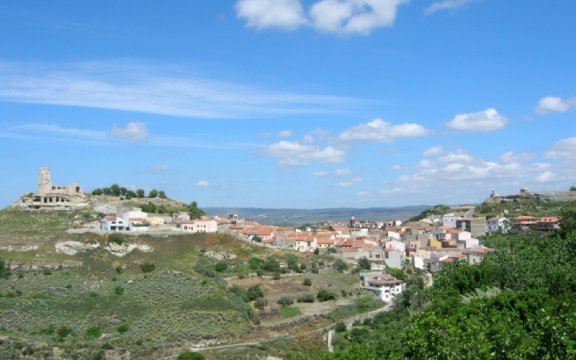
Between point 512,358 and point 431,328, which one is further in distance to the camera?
point 431,328

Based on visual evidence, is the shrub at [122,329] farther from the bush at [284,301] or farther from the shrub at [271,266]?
the shrub at [271,266]

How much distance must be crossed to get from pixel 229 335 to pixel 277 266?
17.5 m

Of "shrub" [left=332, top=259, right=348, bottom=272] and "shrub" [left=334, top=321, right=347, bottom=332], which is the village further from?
"shrub" [left=334, top=321, right=347, bottom=332]

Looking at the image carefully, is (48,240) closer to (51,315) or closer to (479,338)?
(51,315)

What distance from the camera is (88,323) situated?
42.1 m

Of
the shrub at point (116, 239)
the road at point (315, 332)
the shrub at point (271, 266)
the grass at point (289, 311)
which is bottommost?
the road at point (315, 332)

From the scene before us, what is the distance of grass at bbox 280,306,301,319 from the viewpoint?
48.4 m

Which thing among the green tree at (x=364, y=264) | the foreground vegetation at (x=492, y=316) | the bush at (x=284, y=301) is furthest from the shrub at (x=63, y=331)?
the green tree at (x=364, y=264)

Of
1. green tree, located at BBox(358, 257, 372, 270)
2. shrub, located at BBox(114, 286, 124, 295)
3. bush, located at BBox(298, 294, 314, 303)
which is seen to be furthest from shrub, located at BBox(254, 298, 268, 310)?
green tree, located at BBox(358, 257, 372, 270)

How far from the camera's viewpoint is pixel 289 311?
4938cm

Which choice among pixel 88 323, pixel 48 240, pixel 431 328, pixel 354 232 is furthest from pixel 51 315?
pixel 354 232

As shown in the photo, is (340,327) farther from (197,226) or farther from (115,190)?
(115,190)

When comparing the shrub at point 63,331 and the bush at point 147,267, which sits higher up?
the bush at point 147,267

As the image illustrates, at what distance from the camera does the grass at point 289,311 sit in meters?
48.4
